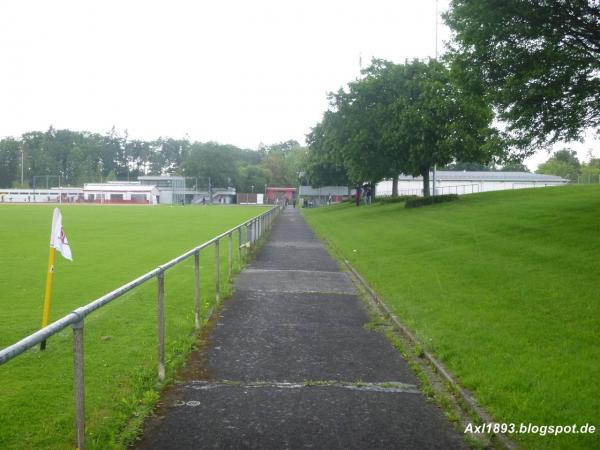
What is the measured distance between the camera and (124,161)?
512ft

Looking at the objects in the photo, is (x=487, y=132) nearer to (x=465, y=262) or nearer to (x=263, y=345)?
(x=465, y=262)

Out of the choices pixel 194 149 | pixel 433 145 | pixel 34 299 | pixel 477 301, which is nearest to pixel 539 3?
pixel 477 301

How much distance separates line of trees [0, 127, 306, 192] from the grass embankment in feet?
312

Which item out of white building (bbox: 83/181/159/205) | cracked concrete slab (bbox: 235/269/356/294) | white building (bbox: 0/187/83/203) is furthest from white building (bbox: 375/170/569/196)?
white building (bbox: 0/187/83/203)

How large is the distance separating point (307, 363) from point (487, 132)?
53.5ft

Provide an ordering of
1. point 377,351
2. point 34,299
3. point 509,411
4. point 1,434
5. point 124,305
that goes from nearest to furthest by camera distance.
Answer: point 1,434 < point 509,411 < point 377,351 < point 124,305 < point 34,299

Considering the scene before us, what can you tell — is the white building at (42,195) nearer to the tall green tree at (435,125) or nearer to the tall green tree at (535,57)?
the tall green tree at (435,125)

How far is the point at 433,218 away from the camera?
Answer: 2556 cm

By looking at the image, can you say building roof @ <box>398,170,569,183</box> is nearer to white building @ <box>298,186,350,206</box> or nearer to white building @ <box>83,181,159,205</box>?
white building @ <box>298,186,350,206</box>

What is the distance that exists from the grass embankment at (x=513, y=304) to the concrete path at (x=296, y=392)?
0.67 m

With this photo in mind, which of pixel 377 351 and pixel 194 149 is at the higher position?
pixel 194 149

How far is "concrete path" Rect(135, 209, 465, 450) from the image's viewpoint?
4246 mm

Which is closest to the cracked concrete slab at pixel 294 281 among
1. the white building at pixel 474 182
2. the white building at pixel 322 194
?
the white building at pixel 474 182

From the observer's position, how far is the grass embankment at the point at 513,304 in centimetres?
486
